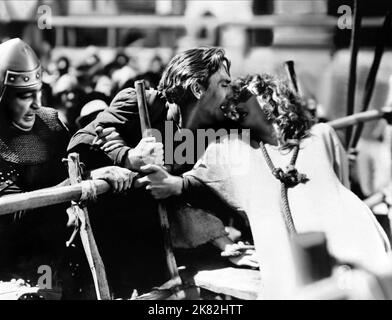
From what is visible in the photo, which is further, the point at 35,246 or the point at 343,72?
the point at 343,72

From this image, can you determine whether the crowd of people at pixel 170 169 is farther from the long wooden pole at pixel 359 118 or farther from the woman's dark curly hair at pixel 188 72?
the long wooden pole at pixel 359 118

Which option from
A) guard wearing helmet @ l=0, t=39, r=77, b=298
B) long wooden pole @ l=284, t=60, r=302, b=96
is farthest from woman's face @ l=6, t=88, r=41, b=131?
long wooden pole @ l=284, t=60, r=302, b=96

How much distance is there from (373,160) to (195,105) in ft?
3.88

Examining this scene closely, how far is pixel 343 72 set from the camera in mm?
3291

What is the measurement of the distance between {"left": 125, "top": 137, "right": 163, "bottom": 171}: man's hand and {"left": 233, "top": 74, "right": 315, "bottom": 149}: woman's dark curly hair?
1.76ft

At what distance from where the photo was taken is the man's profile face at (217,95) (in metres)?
3.08

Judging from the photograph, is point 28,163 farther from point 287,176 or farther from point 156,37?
point 287,176

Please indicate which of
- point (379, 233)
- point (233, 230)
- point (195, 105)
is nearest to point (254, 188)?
point (233, 230)

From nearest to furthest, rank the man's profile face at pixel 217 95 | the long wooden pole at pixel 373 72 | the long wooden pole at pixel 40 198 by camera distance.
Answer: the long wooden pole at pixel 40 198 < the man's profile face at pixel 217 95 < the long wooden pole at pixel 373 72

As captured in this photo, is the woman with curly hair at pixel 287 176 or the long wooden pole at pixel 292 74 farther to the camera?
the long wooden pole at pixel 292 74

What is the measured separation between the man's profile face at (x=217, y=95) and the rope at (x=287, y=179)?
1.16 feet

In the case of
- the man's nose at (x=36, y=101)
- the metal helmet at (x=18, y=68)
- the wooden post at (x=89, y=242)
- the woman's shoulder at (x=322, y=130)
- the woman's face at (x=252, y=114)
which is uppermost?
the metal helmet at (x=18, y=68)

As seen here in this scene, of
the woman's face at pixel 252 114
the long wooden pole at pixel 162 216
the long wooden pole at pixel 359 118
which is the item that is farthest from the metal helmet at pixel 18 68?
the long wooden pole at pixel 359 118
